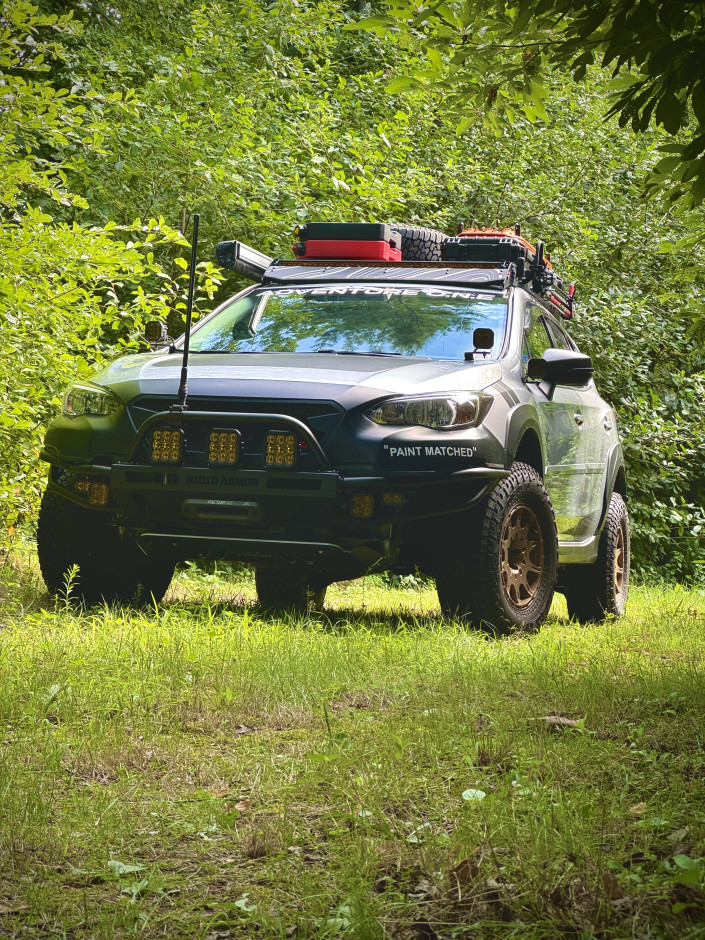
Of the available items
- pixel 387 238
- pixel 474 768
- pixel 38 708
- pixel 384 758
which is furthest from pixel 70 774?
pixel 387 238

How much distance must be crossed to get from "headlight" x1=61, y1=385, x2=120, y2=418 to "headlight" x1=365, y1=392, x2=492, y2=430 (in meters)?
1.28

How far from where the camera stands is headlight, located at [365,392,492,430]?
535 centimetres

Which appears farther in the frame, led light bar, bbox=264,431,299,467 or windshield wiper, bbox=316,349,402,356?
windshield wiper, bbox=316,349,402,356

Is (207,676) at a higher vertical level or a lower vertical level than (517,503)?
lower

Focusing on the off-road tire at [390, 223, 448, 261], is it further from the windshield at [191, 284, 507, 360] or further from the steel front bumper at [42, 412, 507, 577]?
the steel front bumper at [42, 412, 507, 577]

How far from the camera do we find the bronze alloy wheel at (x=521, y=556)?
575cm

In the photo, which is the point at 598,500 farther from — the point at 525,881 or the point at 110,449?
the point at 525,881

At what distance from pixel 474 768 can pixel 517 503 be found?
247 centimetres

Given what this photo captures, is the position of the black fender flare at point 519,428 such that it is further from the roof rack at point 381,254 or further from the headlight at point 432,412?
the roof rack at point 381,254

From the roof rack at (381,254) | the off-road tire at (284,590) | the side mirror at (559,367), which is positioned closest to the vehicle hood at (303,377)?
the side mirror at (559,367)

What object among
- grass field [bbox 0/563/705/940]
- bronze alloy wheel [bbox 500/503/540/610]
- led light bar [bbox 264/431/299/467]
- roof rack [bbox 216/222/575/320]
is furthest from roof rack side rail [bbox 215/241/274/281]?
grass field [bbox 0/563/705/940]

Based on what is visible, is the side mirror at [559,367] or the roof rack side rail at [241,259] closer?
the side mirror at [559,367]

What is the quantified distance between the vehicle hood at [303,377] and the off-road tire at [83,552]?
27.1 inches

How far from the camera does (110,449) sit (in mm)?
5656
